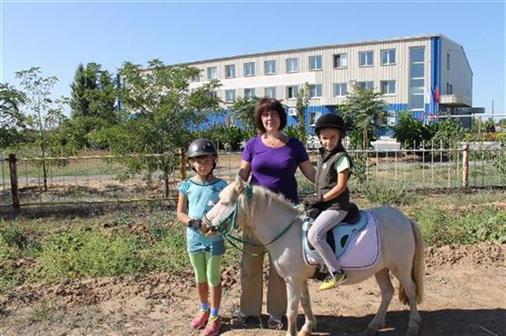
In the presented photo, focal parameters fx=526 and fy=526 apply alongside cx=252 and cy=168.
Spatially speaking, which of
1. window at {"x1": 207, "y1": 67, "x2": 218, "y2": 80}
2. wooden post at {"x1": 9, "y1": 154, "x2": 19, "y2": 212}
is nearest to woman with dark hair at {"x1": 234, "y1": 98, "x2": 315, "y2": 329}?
wooden post at {"x1": 9, "y1": 154, "x2": 19, "y2": 212}

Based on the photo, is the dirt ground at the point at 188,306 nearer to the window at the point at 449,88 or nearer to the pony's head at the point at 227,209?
the pony's head at the point at 227,209

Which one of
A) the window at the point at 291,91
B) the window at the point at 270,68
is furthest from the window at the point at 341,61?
the window at the point at 270,68

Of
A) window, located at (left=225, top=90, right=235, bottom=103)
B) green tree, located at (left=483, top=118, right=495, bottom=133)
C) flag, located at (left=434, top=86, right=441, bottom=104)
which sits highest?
window, located at (left=225, top=90, right=235, bottom=103)

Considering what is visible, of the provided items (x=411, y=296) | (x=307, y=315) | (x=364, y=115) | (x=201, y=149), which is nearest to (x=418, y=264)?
(x=411, y=296)

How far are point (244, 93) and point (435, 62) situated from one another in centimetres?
1879

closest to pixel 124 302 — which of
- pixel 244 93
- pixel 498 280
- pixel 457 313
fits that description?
pixel 457 313

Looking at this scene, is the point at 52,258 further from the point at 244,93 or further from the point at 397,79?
the point at 244,93

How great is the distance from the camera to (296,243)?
423 cm

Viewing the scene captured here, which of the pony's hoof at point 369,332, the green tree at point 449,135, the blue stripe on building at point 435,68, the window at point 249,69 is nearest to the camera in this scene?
the pony's hoof at point 369,332

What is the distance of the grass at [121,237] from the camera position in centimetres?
631

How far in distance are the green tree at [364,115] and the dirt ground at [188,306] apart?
19706 mm

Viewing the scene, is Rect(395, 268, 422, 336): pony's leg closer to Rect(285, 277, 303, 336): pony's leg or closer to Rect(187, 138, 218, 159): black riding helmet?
Rect(285, 277, 303, 336): pony's leg

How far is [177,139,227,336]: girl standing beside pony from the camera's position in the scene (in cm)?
439

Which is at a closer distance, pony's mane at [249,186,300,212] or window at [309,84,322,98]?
pony's mane at [249,186,300,212]
